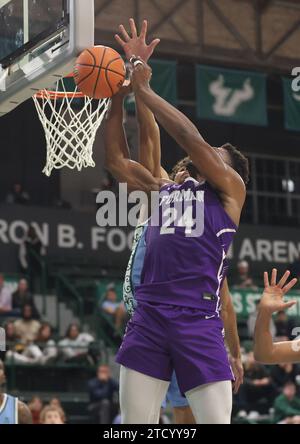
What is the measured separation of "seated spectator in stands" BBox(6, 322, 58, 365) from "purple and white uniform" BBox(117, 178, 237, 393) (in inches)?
348

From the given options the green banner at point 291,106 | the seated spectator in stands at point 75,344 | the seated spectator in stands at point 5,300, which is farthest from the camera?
the green banner at point 291,106

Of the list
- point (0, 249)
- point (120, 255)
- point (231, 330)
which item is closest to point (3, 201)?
point (0, 249)

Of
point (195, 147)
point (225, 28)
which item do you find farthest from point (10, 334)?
point (195, 147)

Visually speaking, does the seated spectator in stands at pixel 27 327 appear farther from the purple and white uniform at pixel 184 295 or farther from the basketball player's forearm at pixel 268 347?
the purple and white uniform at pixel 184 295

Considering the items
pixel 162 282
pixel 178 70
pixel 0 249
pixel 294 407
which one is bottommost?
pixel 294 407

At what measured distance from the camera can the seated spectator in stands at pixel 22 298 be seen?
15.2m

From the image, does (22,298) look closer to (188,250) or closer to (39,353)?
(39,353)

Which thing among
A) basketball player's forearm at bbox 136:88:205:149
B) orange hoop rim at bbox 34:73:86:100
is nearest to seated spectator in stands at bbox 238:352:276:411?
orange hoop rim at bbox 34:73:86:100

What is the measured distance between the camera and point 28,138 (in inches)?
723

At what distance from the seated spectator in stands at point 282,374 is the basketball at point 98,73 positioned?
32.0 feet

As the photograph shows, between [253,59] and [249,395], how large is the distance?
18.5ft

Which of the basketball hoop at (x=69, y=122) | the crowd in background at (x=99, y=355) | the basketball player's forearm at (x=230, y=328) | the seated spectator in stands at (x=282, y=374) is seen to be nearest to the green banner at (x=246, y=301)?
the crowd in background at (x=99, y=355)

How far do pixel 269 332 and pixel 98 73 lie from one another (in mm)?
1745
